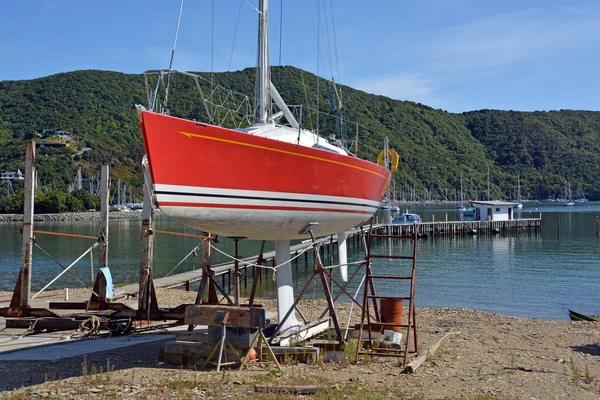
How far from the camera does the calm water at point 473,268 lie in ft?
101

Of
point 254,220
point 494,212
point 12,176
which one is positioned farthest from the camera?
point 12,176

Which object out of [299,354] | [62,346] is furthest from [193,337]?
[62,346]

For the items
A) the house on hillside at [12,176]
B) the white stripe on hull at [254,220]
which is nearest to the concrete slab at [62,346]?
the white stripe on hull at [254,220]

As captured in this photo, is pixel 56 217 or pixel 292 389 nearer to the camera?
pixel 292 389

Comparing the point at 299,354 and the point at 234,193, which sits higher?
the point at 234,193

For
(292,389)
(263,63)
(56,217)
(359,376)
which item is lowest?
(359,376)

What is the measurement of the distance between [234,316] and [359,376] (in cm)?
231

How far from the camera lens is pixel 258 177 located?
10.6 metres

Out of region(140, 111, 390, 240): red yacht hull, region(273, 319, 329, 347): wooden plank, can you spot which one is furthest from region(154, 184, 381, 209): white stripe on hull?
region(273, 319, 329, 347): wooden plank

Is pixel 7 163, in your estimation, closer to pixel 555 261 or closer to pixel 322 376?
pixel 555 261

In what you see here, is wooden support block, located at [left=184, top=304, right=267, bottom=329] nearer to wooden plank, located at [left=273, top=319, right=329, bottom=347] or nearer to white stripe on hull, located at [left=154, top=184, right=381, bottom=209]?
wooden plank, located at [left=273, top=319, right=329, bottom=347]

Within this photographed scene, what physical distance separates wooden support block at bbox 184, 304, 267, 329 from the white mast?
12.3 ft

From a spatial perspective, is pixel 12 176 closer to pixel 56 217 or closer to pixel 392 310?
pixel 56 217

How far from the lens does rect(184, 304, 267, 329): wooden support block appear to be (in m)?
10.9
